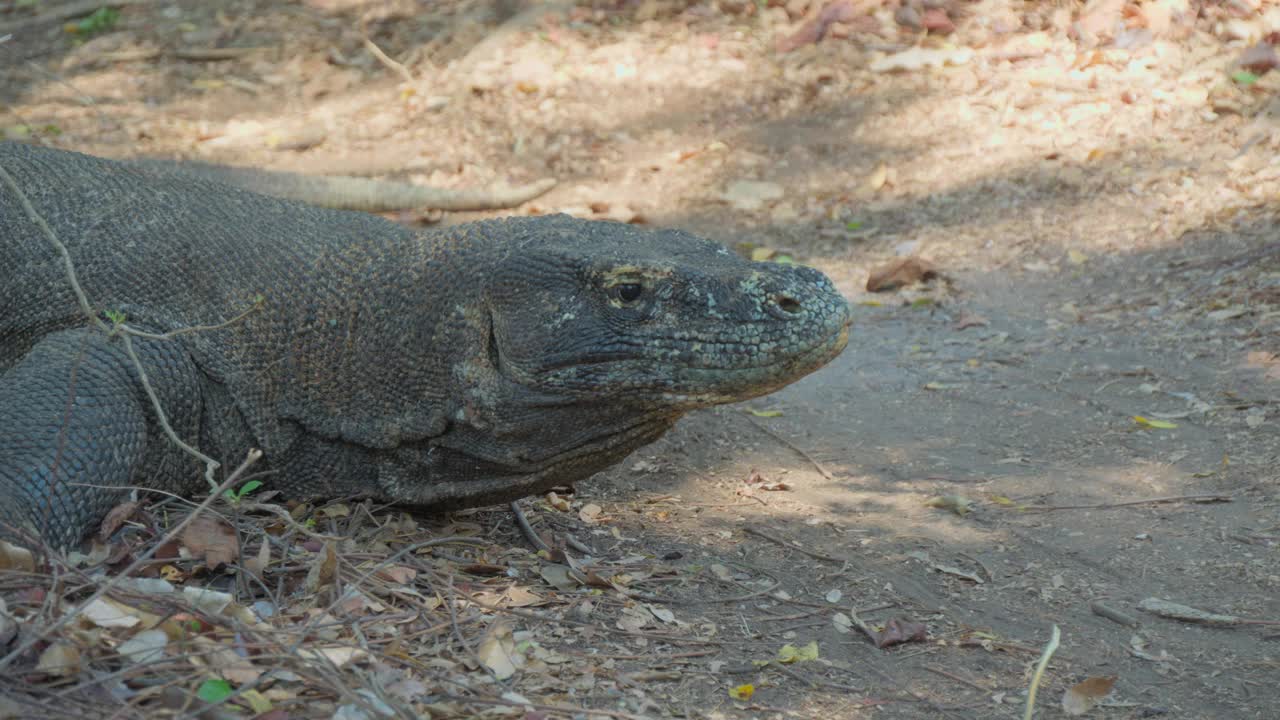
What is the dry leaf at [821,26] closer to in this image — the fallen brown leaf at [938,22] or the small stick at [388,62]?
the fallen brown leaf at [938,22]

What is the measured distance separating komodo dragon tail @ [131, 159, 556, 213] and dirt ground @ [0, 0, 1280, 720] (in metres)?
0.40

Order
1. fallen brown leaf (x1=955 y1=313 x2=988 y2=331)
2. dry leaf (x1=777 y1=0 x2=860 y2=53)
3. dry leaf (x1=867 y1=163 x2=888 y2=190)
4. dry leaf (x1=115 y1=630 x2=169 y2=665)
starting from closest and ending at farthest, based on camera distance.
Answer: dry leaf (x1=115 y1=630 x2=169 y2=665) < fallen brown leaf (x1=955 y1=313 x2=988 y2=331) < dry leaf (x1=867 y1=163 x2=888 y2=190) < dry leaf (x1=777 y1=0 x2=860 y2=53)

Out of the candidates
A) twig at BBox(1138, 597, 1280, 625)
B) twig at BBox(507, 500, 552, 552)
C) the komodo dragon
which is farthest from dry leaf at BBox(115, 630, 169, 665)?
twig at BBox(1138, 597, 1280, 625)

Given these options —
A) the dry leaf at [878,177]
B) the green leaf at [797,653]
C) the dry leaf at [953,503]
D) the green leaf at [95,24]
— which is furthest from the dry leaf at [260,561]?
the green leaf at [95,24]

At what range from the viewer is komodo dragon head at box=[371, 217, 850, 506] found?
126 inches

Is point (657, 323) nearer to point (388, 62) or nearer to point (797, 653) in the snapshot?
point (797, 653)

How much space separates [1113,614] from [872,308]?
2.86 metres

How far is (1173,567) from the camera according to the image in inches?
144

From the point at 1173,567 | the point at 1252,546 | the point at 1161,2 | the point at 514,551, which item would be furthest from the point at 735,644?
the point at 1161,2

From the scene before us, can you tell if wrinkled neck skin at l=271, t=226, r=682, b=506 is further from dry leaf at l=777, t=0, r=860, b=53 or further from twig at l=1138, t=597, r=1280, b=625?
dry leaf at l=777, t=0, r=860, b=53

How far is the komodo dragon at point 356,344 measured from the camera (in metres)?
3.24

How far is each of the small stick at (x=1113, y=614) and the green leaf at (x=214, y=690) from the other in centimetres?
228

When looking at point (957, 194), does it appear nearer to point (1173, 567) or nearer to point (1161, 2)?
point (1161, 2)

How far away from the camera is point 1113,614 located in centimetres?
340
